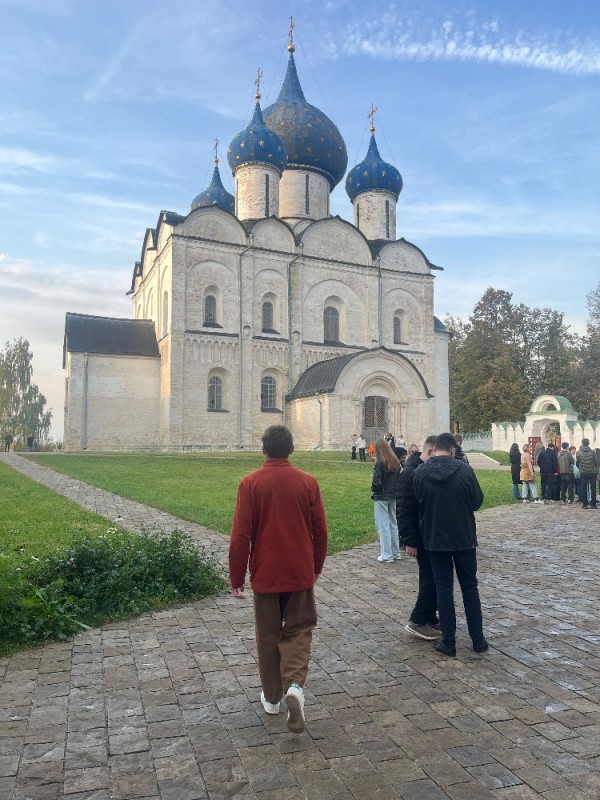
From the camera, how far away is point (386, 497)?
8414mm

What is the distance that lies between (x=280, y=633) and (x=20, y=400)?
52.3m

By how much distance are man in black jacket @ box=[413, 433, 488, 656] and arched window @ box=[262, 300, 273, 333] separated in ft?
107

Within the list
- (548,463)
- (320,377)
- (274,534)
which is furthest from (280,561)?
(320,377)

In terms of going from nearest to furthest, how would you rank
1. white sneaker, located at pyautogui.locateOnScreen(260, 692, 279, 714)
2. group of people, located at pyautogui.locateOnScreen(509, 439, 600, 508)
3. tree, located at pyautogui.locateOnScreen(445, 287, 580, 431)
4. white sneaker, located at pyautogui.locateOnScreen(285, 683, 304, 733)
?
white sneaker, located at pyautogui.locateOnScreen(285, 683, 304, 733)
white sneaker, located at pyautogui.locateOnScreen(260, 692, 279, 714)
group of people, located at pyautogui.locateOnScreen(509, 439, 600, 508)
tree, located at pyautogui.locateOnScreen(445, 287, 580, 431)

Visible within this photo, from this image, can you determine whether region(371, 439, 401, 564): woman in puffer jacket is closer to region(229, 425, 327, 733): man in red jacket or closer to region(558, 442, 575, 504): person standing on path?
region(229, 425, 327, 733): man in red jacket

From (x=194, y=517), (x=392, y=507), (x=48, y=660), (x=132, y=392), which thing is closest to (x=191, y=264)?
(x=132, y=392)

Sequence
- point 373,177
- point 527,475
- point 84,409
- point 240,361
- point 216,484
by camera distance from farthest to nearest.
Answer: point 373,177 → point 240,361 → point 84,409 → point 216,484 → point 527,475

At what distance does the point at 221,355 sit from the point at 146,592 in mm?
29457

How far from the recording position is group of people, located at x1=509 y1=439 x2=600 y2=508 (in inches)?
565

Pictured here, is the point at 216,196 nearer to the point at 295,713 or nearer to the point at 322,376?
the point at 322,376

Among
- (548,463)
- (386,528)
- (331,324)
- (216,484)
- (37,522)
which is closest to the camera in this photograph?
(386,528)

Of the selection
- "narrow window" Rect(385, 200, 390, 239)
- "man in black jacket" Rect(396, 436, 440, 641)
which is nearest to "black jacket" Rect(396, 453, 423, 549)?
"man in black jacket" Rect(396, 436, 440, 641)

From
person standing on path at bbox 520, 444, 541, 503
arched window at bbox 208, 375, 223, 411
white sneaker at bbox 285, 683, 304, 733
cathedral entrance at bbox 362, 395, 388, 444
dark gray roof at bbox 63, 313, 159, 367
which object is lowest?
white sneaker at bbox 285, 683, 304, 733

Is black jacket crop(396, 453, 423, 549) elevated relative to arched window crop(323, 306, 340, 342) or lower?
lower
